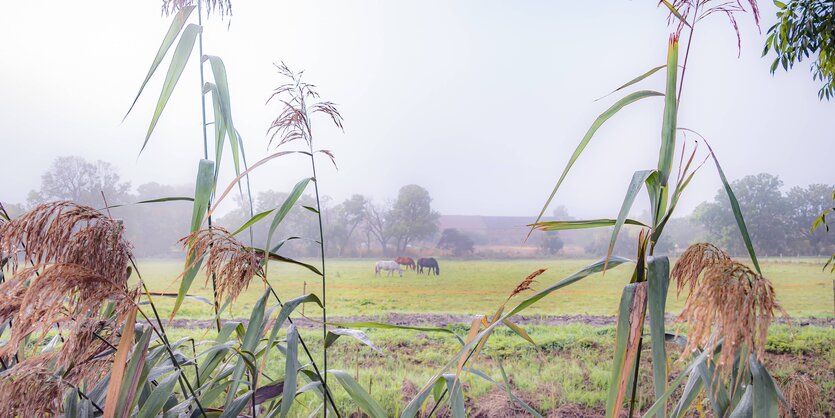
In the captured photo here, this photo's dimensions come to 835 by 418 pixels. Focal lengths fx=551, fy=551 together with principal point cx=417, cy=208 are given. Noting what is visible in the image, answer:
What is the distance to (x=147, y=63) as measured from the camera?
2959mm

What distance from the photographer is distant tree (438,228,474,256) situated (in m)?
3.22

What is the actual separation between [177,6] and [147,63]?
2.08m

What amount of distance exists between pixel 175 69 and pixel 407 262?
2.47m

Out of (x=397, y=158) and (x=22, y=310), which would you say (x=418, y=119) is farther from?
(x=22, y=310)

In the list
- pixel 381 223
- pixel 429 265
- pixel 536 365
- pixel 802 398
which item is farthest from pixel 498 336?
pixel 802 398

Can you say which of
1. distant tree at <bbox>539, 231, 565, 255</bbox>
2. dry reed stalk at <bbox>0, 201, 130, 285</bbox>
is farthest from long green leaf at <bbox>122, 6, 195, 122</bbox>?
distant tree at <bbox>539, 231, 565, 255</bbox>

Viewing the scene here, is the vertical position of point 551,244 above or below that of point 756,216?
below

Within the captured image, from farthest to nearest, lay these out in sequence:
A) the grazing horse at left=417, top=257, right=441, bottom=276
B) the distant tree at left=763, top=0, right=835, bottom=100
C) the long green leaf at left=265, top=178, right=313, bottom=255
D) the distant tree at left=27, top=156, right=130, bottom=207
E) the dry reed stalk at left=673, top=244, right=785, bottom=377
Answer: the grazing horse at left=417, top=257, right=441, bottom=276 → the distant tree at left=27, top=156, right=130, bottom=207 → the distant tree at left=763, top=0, right=835, bottom=100 → the long green leaf at left=265, top=178, right=313, bottom=255 → the dry reed stalk at left=673, top=244, right=785, bottom=377

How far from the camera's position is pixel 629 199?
564mm

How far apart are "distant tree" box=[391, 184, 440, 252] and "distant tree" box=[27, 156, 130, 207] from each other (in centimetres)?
152

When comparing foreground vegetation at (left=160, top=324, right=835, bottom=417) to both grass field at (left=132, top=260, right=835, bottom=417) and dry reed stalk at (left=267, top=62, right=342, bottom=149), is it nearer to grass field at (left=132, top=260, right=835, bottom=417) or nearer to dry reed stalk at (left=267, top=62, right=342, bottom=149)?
grass field at (left=132, top=260, right=835, bottom=417)

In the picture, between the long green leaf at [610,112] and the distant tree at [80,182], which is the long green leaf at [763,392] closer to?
the long green leaf at [610,112]

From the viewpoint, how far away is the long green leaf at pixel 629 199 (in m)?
0.55

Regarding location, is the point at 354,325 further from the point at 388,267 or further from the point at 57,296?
the point at 388,267
